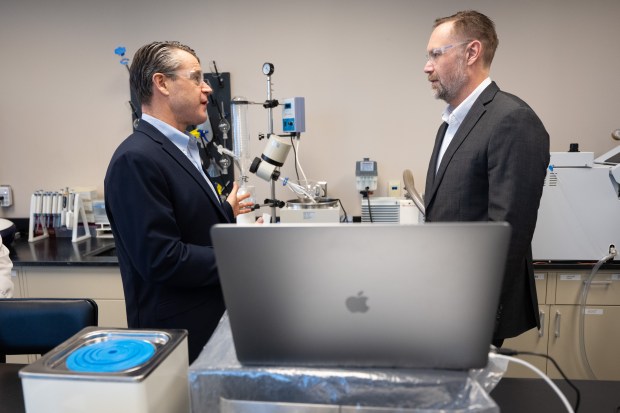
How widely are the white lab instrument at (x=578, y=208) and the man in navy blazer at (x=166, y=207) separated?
149 cm

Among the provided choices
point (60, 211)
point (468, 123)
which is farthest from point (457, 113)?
point (60, 211)

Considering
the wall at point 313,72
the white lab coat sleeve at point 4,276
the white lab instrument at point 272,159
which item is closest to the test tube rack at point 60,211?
Result: the wall at point 313,72

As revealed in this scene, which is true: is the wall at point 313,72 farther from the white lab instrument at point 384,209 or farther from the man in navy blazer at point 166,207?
the man in navy blazer at point 166,207

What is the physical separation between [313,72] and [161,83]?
144cm

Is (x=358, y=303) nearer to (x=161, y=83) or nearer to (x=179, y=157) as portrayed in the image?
(x=179, y=157)

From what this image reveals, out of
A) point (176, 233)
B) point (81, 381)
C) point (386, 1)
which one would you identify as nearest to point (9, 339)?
point (176, 233)

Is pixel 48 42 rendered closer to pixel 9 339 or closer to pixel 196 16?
pixel 196 16

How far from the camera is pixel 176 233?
1188 mm

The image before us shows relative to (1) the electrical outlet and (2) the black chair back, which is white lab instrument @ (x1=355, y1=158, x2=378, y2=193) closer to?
(2) the black chair back

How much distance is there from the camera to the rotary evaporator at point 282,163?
2121 millimetres

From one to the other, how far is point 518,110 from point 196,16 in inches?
80.5

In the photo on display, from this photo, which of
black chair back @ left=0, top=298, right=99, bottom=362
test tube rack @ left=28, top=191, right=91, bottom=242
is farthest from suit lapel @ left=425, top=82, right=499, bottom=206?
test tube rack @ left=28, top=191, right=91, bottom=242

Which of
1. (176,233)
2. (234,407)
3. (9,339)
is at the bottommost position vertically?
(9,339)

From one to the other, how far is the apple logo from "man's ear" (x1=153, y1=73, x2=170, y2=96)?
1017mm
